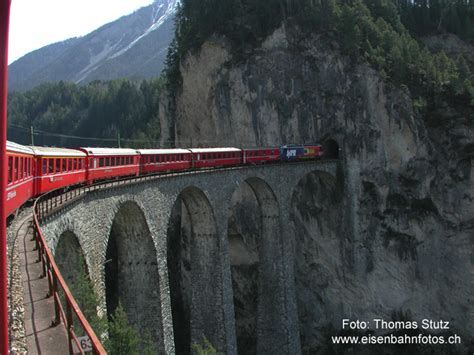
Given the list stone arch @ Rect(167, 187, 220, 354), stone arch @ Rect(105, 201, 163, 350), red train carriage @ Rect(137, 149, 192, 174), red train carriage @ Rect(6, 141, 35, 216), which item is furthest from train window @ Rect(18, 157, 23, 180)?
stone arch @ Rect(167, 187, 220, 354)

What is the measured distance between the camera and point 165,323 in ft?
69.7

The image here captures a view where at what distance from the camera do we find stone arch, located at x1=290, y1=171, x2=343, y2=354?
133 ft

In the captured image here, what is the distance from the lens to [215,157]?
30.0 m

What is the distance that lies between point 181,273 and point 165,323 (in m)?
25.8

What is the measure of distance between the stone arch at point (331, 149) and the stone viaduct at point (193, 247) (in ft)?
11.7

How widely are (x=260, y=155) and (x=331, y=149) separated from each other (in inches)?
454

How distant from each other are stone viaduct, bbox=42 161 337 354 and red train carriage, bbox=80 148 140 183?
1.90m

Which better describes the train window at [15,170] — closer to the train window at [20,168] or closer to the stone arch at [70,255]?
the train window at [20,168]

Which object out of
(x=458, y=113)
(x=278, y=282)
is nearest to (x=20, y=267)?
(x=278, y=282)

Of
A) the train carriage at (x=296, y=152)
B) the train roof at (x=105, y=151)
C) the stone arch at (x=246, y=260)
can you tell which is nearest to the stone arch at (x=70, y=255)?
the train roof at (x=105, y=151)

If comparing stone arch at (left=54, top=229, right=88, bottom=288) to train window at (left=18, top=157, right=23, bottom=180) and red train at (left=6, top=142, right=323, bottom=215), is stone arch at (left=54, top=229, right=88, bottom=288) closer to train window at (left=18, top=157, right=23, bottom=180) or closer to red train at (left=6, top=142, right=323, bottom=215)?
red train at (left=6, top=142, right=323, bottom=215)

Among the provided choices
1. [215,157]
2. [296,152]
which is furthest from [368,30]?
[215,157]

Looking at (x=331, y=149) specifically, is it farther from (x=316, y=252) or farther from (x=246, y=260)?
(x=246, y=260)

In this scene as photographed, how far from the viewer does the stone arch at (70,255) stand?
15.4 metres
